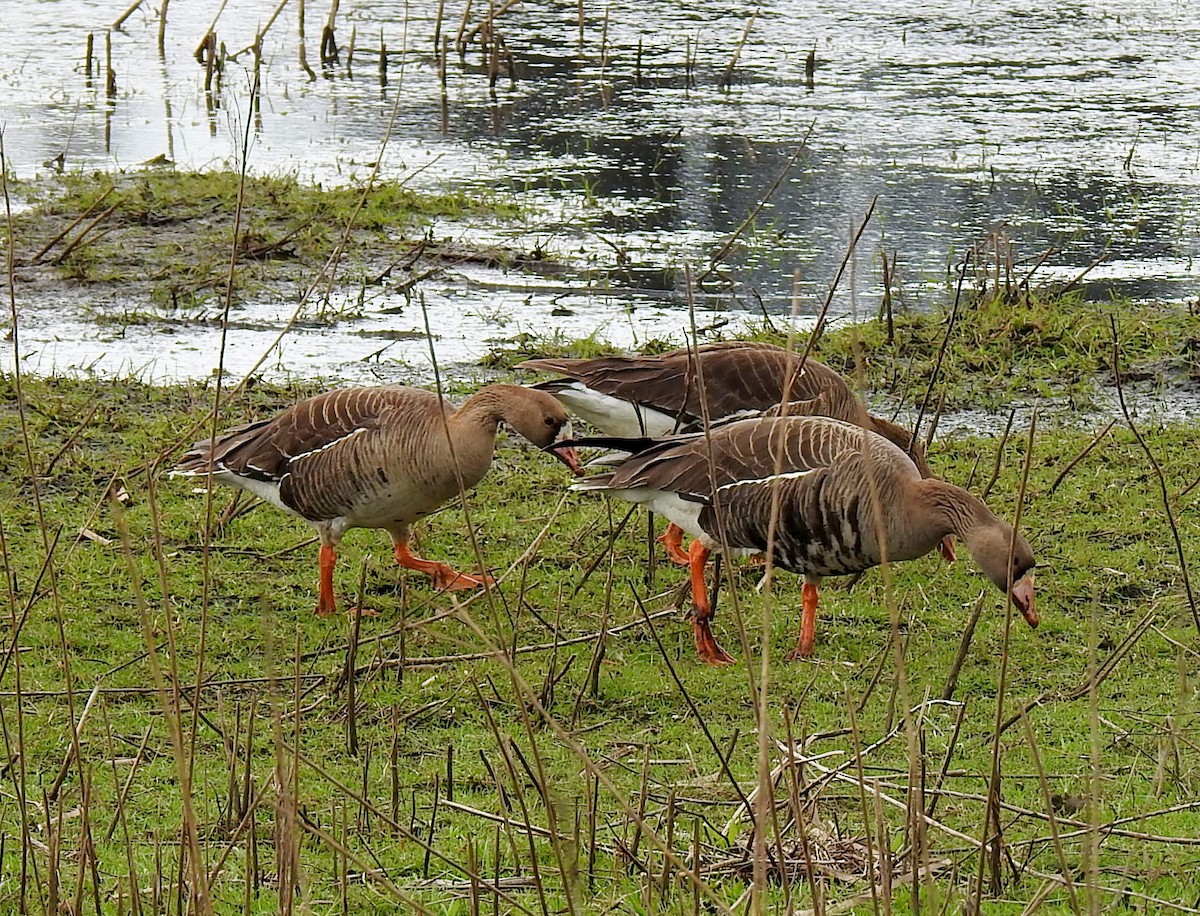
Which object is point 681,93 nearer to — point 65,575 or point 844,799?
point 65,575

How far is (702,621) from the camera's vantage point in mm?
6320

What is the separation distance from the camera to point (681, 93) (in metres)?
16.3

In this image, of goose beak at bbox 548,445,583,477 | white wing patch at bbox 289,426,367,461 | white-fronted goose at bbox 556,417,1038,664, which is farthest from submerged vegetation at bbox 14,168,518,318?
white-fronted goose at bbox 556,417,1038,664

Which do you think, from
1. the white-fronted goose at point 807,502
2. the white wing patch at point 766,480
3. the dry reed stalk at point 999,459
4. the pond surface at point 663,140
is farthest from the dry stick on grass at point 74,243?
the dry reed stalk at point 999,459

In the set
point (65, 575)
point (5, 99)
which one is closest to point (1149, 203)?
point (65, 575)

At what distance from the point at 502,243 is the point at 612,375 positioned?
430cm

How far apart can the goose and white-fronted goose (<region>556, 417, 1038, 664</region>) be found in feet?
1.18

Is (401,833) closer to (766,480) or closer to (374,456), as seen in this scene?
(766,480)

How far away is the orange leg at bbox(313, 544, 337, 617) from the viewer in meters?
6.71

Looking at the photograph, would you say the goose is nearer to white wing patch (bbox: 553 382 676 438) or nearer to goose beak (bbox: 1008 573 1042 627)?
white wing patch (bbox: 553 382 676 438)

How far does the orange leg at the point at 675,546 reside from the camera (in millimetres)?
7273

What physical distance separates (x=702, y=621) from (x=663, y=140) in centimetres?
890

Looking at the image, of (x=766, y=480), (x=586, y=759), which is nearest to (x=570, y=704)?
(x=766, y=480)

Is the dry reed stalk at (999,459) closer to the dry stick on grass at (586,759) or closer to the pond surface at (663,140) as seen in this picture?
the dry stick on grass at (586,759)
